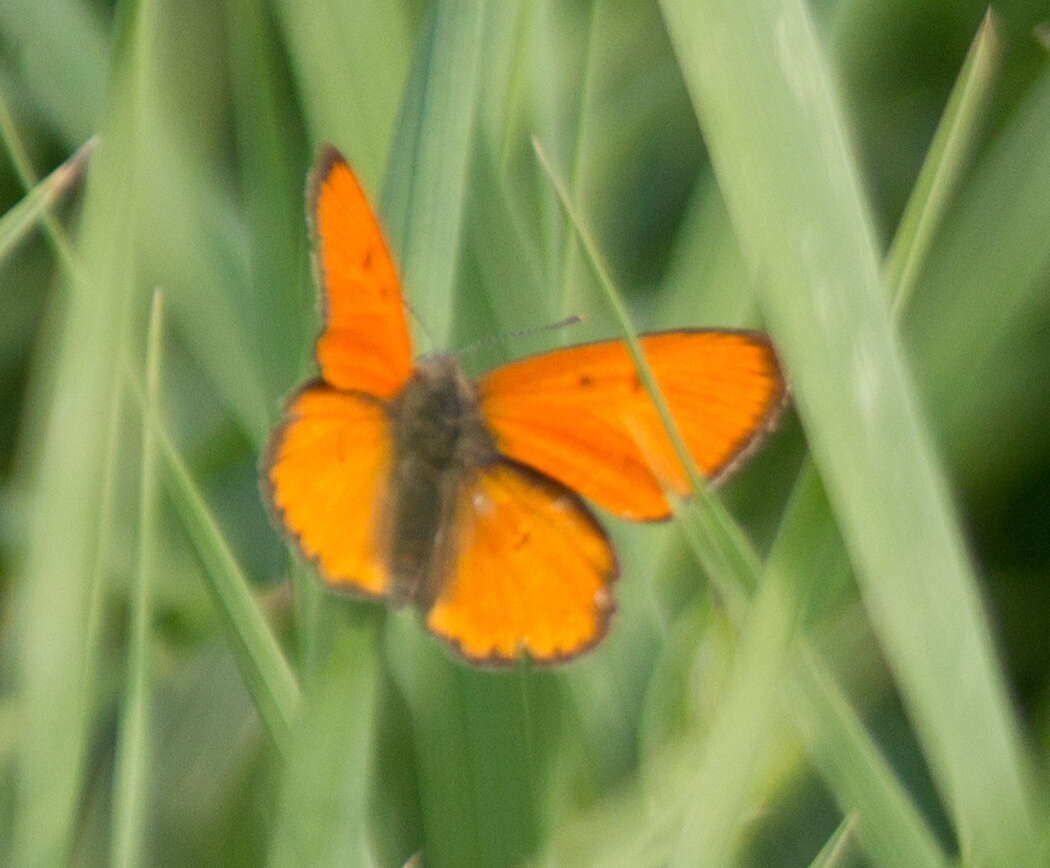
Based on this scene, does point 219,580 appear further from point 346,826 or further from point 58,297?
point 58,297

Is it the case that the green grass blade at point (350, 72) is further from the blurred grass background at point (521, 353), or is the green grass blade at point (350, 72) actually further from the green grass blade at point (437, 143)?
the green grass blade at point (437, 143)

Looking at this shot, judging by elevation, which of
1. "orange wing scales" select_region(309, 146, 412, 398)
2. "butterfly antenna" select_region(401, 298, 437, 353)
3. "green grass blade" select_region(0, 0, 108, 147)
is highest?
"green grass blade" select_region(0, 0, 108, 147)

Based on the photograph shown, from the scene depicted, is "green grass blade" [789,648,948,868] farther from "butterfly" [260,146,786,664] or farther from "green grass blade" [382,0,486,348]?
"green grass blade" [382,0,486,348]

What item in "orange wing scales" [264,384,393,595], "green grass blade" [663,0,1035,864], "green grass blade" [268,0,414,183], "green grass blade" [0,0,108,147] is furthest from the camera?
"green grass blade" [0,0,108,147]

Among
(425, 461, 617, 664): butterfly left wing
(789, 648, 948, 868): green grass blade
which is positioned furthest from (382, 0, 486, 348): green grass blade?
(789, 648, 948, 868): green grass blade

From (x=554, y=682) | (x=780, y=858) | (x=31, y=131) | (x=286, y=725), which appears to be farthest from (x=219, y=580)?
(x=31, y=131)

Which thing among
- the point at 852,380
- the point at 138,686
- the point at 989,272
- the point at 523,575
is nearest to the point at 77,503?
the point at 138,686

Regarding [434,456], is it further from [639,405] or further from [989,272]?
[989,272]
